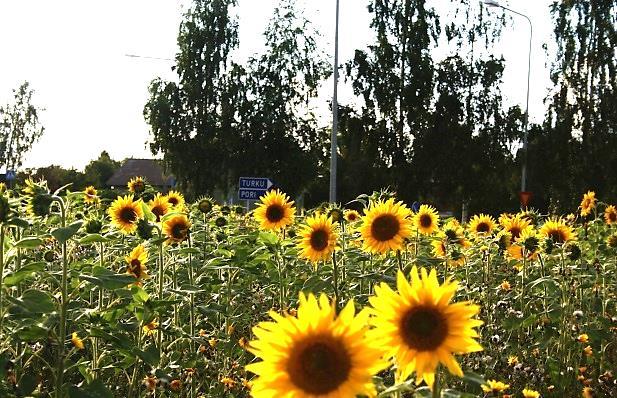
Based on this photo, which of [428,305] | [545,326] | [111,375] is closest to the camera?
[428,305]

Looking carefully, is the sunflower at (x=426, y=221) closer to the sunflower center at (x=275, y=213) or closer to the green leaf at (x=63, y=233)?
the sunflower center at (x=275, y=213)

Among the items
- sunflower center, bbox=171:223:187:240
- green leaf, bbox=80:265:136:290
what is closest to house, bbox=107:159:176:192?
sunflower center, bbox=171:223:187:240

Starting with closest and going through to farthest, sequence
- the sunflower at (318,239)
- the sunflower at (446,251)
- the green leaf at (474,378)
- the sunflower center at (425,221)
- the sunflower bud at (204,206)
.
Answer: the green leaf at (474,378) < the sunflower at (318,239) < the sunflower bud at (204,206) < the sunflower center at (425,221) < the sunflower at (446,251)

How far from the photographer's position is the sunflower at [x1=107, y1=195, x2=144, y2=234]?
4.91 metres

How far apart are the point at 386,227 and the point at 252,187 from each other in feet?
31.4

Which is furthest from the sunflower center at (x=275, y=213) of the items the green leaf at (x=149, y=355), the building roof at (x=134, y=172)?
the building roof at (x=134, y=172)

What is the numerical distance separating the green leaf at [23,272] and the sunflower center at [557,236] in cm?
374

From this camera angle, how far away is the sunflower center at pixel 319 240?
14.1 feet

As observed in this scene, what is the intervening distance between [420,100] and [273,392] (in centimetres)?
2763

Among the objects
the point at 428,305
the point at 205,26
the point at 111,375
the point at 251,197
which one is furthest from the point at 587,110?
the point at 428,305

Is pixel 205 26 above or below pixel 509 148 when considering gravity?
above

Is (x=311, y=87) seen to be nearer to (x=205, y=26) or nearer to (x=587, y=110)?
(x=205, y=26)

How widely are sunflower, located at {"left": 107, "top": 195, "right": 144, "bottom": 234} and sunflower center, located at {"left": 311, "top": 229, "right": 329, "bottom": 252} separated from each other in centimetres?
117

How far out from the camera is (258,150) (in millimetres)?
30359
